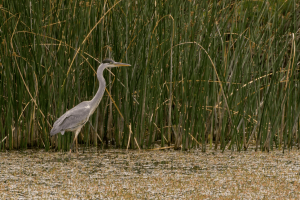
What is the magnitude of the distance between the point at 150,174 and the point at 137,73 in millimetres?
1368

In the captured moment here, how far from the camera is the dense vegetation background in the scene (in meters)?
4.62

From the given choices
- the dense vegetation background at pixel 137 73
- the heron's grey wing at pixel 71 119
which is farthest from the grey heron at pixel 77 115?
the dense vegetation background at pixel 137 73

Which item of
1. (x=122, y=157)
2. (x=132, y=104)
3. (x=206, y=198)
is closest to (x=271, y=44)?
(x=132, y=104)

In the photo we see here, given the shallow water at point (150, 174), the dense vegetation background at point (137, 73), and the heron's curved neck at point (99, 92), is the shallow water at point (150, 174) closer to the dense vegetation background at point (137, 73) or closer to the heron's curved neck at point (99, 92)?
the dense vegetation background at point (137, 73)

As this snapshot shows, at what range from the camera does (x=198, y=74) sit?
492 cm

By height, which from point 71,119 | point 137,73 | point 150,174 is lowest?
point 150,174

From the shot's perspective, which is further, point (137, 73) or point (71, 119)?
point (137, 73)

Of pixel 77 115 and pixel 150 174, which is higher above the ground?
pixel 77 115

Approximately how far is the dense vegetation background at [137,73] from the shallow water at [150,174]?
0.66ft

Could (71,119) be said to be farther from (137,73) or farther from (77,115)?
(137,73)

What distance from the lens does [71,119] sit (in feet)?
14.1

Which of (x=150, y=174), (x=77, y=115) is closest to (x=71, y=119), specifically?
(x=77, y=115)

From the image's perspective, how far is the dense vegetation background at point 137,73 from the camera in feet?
15.2

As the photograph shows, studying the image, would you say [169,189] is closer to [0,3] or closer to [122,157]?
[122,157]
